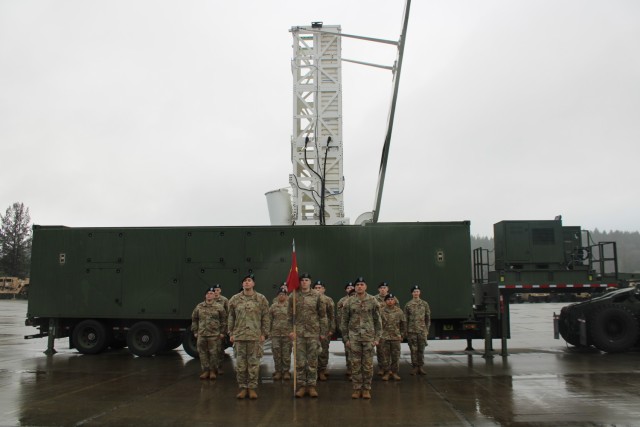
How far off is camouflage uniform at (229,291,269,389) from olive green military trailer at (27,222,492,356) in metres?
3.46

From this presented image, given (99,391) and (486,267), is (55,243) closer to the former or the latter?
(99,391)

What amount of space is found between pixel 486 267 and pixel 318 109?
6491 millimetres

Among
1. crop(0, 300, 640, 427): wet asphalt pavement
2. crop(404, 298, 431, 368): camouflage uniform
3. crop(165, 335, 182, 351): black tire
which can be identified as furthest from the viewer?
crop(165, 335, 182, 351): black tire

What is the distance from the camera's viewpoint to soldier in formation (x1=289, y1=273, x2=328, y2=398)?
8.20 meters

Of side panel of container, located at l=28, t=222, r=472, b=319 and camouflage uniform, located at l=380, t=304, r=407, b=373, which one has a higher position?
side panel of container, located at l=28, t=222, r=472, b=319

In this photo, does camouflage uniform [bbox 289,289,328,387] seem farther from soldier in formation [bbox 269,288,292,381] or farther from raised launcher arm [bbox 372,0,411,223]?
raised launcher arm [bbox 372,0,411,223]

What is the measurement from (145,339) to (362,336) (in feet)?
21.7

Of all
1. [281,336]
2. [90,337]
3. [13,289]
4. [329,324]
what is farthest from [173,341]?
[13,289]

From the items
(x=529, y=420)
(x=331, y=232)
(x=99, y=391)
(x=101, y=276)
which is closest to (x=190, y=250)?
(x=101, y=276)

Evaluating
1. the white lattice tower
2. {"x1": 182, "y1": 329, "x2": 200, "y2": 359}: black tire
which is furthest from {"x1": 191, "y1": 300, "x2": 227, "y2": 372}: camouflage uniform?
the white lattice tower

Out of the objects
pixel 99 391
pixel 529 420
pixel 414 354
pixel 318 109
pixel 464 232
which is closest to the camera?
pixel 529 420

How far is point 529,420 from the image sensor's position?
6.63 m

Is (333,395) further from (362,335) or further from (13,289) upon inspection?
(13,289)

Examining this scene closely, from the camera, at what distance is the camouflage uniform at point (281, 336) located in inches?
384
